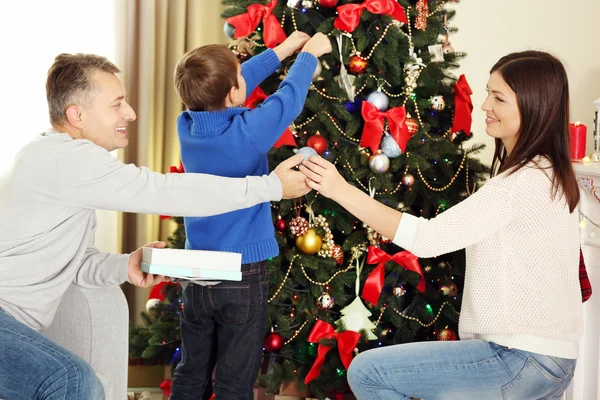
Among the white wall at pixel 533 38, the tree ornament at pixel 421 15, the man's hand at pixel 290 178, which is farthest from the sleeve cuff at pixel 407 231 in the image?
the white wall at pixel 533 38

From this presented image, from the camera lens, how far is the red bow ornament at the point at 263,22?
8.09ft

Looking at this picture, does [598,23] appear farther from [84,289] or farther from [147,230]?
[84,289]

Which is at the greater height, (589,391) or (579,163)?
(579,163)

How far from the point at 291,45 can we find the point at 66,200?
3.09 ft

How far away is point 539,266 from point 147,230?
215cm

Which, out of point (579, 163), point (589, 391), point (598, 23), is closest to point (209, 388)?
point (589, 391)

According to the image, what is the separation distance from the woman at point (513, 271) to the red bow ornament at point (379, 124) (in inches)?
22.6

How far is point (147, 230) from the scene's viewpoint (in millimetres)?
3545

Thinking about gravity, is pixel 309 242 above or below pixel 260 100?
below

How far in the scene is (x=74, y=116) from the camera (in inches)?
78.7

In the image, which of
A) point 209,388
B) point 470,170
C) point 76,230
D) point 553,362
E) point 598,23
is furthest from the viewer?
point 598,23

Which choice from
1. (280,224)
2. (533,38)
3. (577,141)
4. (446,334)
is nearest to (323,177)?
(280,224)

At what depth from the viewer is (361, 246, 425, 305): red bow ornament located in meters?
2.55

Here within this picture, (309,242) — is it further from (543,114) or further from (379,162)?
(543,114)
